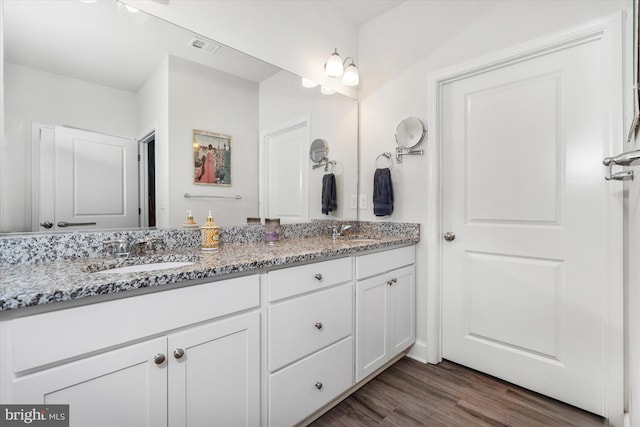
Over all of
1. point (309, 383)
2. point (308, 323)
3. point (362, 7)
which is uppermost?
point (362, 7)

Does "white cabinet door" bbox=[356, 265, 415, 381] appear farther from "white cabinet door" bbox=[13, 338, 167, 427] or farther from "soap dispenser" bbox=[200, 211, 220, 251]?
"white cabinet door" bbox=[13, 338, 167, 427]

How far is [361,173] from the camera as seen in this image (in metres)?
2.49

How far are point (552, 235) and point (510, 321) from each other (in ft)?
1.87

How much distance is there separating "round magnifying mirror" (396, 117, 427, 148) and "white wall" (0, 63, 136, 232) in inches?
71.0

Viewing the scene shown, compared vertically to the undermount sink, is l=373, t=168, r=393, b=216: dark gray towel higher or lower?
higher

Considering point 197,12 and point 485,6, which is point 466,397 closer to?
point 485,6

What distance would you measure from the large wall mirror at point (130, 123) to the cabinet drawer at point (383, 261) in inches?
25.2

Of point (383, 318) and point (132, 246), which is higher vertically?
point (132, 246)

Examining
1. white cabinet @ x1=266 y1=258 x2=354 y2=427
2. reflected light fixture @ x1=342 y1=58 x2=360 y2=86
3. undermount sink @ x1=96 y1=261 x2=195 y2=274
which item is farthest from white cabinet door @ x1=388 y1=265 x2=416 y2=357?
reflected light fixture @ x1=342 y1=58 x2=360 y2=86

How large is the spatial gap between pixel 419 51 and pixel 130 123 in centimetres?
190

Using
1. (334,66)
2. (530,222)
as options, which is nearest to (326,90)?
(334,66)

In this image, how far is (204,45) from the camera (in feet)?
5.35

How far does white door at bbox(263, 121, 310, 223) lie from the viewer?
6.35ft

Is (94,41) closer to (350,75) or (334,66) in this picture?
(334,66)
